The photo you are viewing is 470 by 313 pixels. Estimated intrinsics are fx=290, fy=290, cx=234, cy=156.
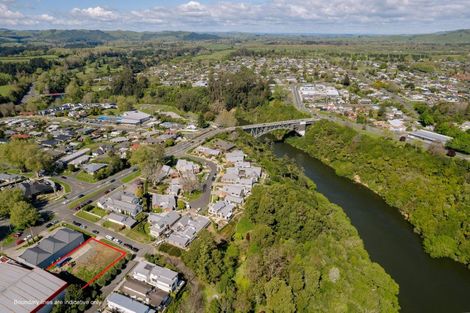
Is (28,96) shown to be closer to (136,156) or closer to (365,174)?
(136,156)

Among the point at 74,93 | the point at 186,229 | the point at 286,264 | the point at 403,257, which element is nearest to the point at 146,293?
the point at 186,229

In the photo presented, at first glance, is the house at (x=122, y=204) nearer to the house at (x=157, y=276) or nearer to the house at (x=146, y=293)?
the house at (x=157, y=276)

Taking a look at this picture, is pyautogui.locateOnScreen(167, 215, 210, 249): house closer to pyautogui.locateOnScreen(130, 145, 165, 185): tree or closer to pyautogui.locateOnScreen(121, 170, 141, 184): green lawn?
pyautogui.locateOnScreen(130, 145, 165, 185): tree

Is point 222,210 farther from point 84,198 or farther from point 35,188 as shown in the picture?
point 35,188

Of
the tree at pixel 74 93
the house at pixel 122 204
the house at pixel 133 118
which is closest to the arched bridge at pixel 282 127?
the house at pixel 133 118

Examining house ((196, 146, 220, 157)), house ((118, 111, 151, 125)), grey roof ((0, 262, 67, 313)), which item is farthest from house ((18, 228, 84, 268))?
house ((118, 111, 151, 125))

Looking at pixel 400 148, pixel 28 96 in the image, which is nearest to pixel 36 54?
pixel 28 96
